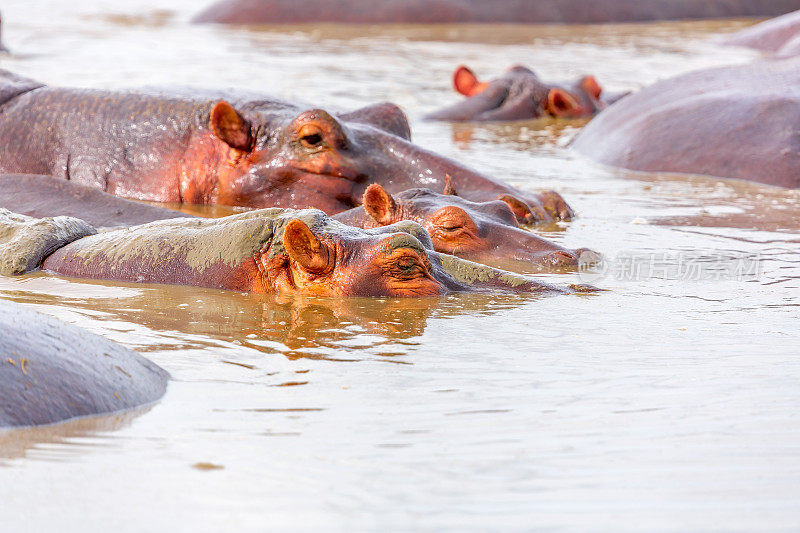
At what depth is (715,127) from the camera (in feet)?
23.8

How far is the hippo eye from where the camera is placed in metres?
5.75

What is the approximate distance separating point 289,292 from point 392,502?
1.80 metres

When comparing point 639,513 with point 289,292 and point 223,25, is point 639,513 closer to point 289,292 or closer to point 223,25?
point 289,292

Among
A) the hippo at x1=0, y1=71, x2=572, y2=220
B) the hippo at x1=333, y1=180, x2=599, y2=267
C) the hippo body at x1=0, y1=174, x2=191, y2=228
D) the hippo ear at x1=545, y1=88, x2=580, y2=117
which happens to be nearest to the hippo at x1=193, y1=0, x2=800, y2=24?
the hippo ear at x1=545, y1=88, x2=580, y2=117

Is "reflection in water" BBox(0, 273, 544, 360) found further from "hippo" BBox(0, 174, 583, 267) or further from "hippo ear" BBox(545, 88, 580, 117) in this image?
"hippo ear" BBox(545, 88, 580, 117)

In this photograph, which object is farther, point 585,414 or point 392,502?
point 585,414

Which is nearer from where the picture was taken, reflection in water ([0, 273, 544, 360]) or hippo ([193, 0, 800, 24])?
reflection in water ([0, 273, 544, 360])

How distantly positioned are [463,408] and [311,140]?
301 centimetres

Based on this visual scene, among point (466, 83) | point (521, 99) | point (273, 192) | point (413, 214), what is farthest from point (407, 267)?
point (466, 83)

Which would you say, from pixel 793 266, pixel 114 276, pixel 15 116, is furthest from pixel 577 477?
pixel 15 116

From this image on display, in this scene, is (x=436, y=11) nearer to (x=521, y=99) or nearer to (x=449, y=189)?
(x=521, y=99)

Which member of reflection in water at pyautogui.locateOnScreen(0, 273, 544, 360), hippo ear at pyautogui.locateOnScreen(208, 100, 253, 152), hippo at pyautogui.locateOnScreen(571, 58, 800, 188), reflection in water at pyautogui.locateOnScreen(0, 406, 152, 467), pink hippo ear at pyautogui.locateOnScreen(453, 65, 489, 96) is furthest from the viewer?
pink hippo ear at pyautogui.locateOnScreen(453, 65, 489, 96)

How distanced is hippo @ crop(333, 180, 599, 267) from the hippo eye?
2.16 ft

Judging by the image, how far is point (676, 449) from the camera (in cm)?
267
